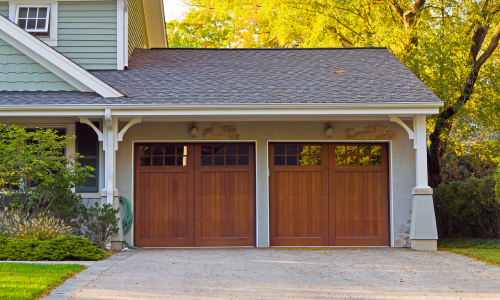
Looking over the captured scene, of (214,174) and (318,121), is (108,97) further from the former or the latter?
(318,121)

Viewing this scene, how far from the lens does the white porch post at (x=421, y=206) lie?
30.4ft

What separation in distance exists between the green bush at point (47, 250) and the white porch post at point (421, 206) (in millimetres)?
5366

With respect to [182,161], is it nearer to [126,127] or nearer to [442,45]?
[126,127]

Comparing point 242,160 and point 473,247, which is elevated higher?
point 242,160

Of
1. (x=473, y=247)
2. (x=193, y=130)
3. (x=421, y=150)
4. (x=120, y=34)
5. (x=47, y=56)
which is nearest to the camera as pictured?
(x=421, y=150)

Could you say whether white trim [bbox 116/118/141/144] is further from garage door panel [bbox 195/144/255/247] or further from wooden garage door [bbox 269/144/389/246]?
wooden garage door [bbox 269/144/389/246]

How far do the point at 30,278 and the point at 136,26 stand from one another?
324 inches

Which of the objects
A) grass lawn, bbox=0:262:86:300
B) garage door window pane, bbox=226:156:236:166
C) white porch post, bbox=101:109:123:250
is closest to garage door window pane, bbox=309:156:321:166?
garage door window pane, bbox=226:156:236:166

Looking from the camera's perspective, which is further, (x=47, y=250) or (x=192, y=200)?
(x=192, y=200)

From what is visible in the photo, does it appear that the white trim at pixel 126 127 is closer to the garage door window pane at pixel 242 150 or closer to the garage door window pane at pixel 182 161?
the garage door window pane at pixel 182 161

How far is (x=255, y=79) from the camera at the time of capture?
415 inches

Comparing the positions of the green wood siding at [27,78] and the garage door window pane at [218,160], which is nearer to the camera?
the green wood siding at [27,78]

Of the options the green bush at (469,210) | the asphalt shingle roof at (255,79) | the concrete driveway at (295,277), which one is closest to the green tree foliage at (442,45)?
the asphalt shingle roof at (255,79)

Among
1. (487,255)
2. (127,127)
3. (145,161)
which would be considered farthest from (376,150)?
(127,127)
